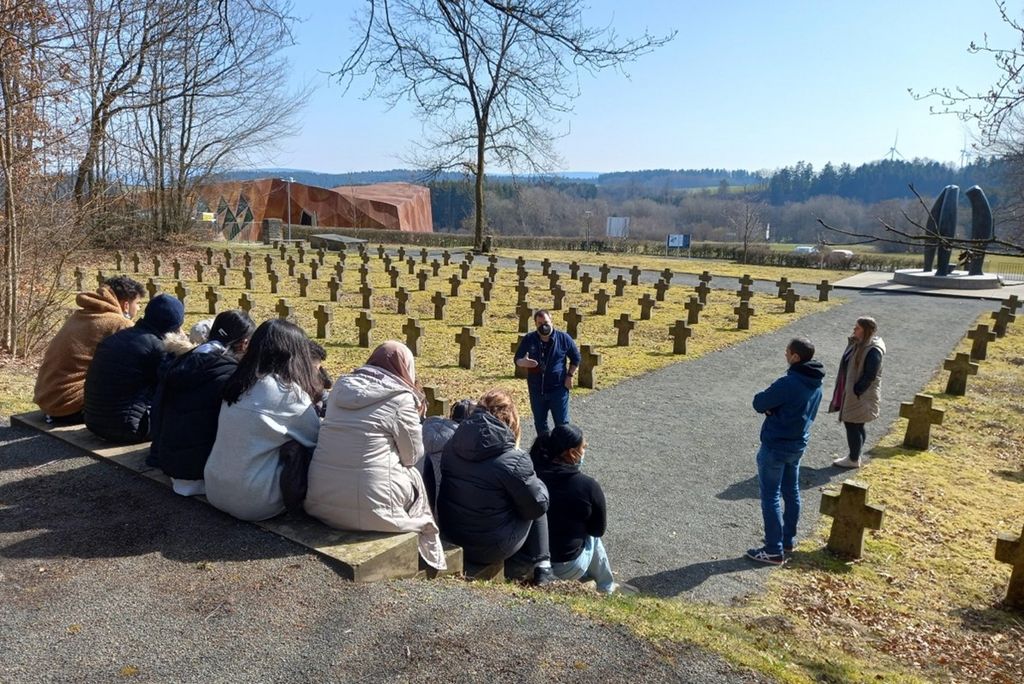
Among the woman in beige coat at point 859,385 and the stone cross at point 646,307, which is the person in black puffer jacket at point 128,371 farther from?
the stone cross at point 646,307

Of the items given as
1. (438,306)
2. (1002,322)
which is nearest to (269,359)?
(438,306)

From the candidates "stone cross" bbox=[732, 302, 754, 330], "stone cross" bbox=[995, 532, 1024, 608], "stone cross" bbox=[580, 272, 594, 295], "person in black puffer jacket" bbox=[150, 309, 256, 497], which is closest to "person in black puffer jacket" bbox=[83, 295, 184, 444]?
"person in black puffer jacket" bbox=[150, 309, 256, 497]

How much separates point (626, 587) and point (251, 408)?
2.61m

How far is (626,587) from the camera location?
193 inches

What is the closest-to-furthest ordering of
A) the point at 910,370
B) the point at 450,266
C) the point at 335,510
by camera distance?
the point at 335,510
the point at 910,370
the point at 450,266

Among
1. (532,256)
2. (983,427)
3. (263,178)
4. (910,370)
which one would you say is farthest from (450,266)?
(263,178)

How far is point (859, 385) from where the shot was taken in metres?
7.34

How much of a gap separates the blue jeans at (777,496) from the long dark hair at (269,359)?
133 inches

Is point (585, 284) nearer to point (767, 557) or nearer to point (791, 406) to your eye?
point (791, 406)

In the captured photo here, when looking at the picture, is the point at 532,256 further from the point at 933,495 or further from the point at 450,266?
the point at 933,495

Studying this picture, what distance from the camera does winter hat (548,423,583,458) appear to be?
4.50 m

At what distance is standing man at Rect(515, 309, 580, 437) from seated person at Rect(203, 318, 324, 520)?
3.66 m

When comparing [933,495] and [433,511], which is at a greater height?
[433,511]

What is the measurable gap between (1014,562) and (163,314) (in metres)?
5.82
